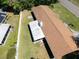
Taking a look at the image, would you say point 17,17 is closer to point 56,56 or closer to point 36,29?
point 36,29

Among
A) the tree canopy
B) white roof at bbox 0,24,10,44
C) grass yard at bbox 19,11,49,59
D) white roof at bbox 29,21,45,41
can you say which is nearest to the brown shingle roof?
white roof at bbox 29,21,45,41

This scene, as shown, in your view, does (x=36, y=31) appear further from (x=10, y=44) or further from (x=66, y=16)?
(x=66, y=16)

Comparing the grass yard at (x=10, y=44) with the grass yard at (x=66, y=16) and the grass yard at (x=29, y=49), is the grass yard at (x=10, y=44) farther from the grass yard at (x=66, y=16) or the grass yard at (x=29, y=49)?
the grass yard at (x=66, y=16)

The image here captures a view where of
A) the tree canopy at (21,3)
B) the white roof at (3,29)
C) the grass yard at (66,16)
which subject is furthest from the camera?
the tree canopy at (21,3)

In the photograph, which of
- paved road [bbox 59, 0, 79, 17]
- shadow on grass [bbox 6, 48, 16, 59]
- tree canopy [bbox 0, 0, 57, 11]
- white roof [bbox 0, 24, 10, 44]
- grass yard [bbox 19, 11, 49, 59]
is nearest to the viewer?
grass yard [bbox 19, 11, 49, 59]

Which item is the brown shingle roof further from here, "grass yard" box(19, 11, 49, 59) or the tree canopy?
the tree canopy

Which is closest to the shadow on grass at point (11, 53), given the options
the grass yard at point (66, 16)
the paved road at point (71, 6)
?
the grass yard at point (66, 16)

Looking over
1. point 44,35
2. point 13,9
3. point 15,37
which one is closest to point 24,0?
point 13,9
